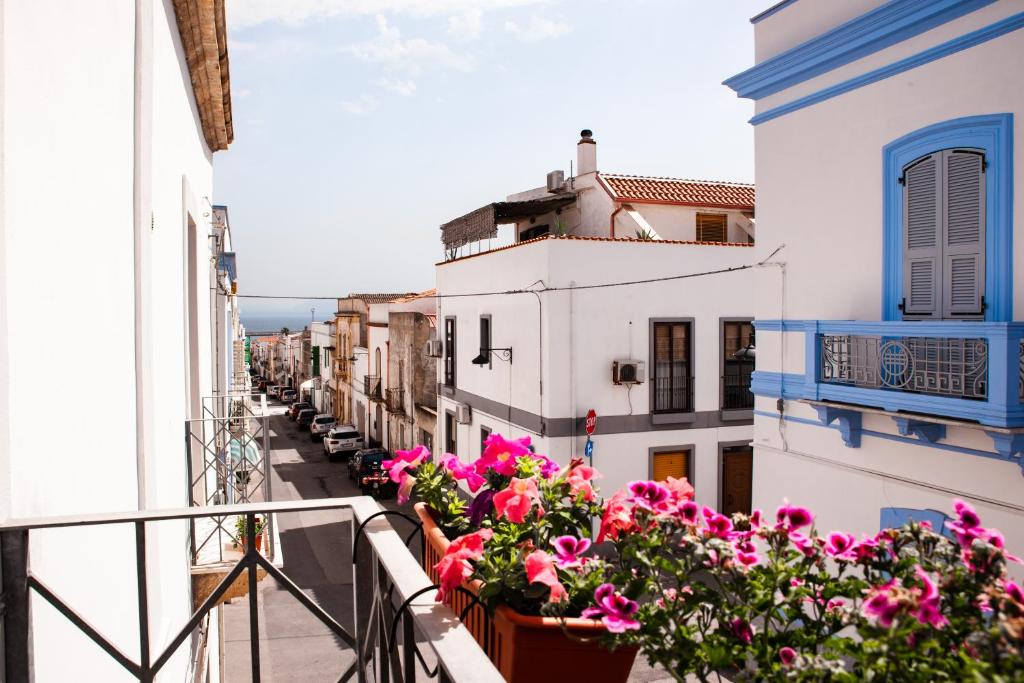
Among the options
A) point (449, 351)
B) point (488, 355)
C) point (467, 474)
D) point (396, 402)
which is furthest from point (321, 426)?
point (467, 474)

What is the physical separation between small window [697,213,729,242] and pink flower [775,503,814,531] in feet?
51.8

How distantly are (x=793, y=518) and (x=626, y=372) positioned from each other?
458 inches

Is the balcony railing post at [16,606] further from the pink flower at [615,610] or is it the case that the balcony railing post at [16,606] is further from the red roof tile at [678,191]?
the red roof tile at [678,191]

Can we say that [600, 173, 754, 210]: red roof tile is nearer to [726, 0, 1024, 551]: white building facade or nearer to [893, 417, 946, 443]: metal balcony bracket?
[726, 0, 1024, 551]: white building facade

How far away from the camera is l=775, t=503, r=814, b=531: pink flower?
1421 mm

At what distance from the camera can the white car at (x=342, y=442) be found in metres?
25.5

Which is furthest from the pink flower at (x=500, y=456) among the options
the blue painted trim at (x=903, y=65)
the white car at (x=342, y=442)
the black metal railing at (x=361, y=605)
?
the white car at (x=342, y=442)

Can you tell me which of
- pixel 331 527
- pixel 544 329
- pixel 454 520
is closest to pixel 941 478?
pixel 454 520

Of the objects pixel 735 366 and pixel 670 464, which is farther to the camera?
pixel 735 366

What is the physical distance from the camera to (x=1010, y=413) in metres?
4.87

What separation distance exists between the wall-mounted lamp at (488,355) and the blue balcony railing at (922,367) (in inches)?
327

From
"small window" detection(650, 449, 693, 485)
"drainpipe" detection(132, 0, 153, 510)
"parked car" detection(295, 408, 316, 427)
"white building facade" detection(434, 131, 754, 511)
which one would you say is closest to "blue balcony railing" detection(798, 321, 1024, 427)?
"drainpipe" detection(132, 0, 153, 510)

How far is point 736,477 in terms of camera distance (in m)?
14.6

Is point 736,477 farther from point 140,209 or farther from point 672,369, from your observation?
point 140,209
